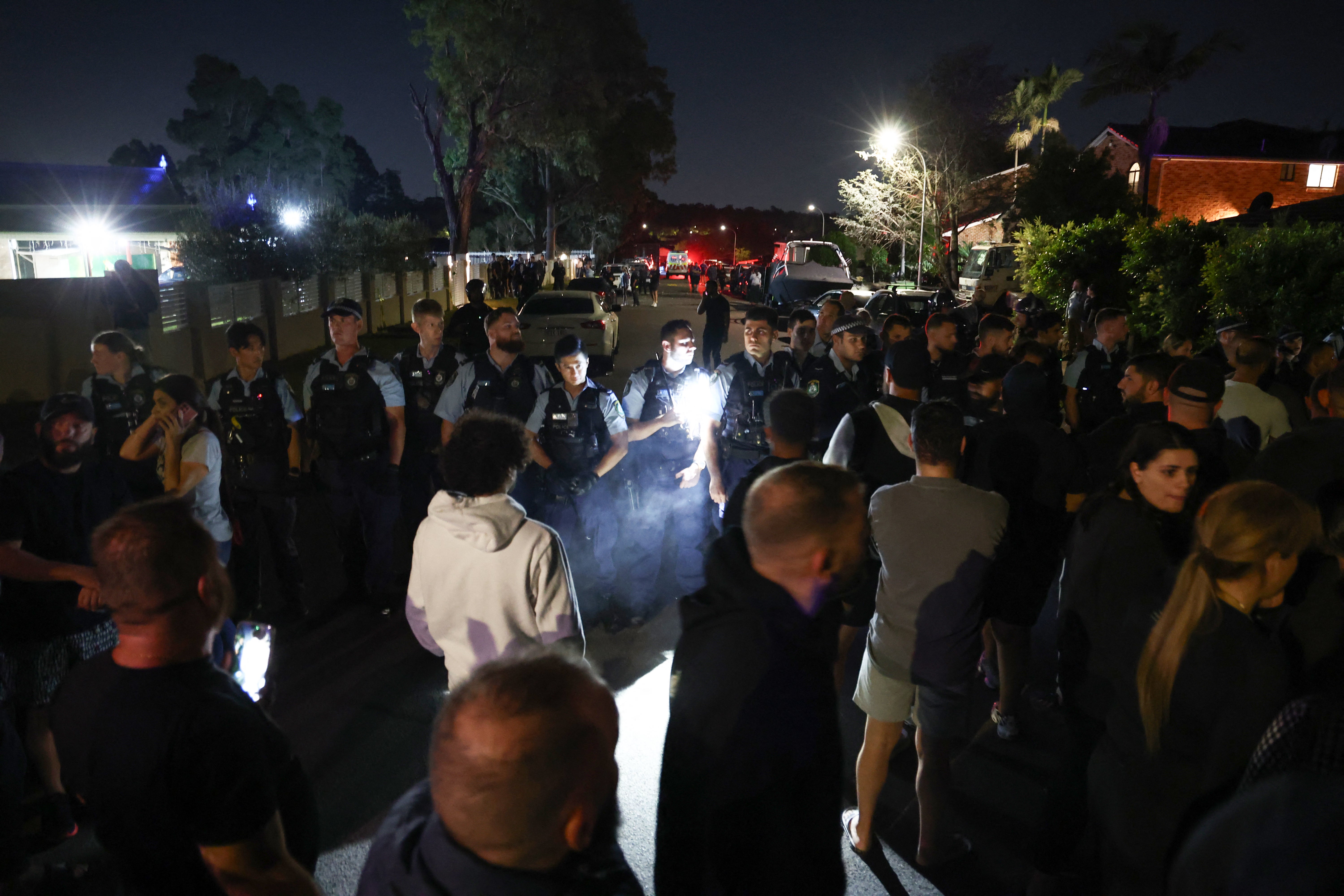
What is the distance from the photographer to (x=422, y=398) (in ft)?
19.7

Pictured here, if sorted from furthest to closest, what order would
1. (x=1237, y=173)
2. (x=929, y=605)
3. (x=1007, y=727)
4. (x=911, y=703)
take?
(x=1237, y=173) < (x=1007, y=727) < (x=911, y=703) < (x=929, y=605)

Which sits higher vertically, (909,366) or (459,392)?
(909,366)

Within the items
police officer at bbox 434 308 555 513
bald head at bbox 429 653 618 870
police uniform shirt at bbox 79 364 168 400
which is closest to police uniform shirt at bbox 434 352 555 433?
police officer at bbox 434 308 555 513

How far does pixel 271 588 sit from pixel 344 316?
211 centimetres

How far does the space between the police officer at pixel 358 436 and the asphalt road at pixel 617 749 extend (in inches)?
22.1

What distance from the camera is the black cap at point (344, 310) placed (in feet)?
17.7

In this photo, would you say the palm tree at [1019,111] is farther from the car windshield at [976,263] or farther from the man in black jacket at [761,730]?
the man in black jacket at [761,730]

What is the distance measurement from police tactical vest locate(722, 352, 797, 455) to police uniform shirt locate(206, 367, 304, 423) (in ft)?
8.79

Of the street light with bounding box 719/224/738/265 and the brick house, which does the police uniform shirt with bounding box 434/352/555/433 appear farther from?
the street light with bounding box 719/224/738/265

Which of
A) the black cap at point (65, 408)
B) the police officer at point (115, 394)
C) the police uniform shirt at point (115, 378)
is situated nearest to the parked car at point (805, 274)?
the police uniform shirt at point (115, 378)

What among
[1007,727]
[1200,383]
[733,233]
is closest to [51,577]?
[1007,727]

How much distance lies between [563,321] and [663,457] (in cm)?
1144

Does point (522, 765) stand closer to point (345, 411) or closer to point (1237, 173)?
point (345, 411)

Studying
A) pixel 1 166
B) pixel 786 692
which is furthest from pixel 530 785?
pixel 1 166
